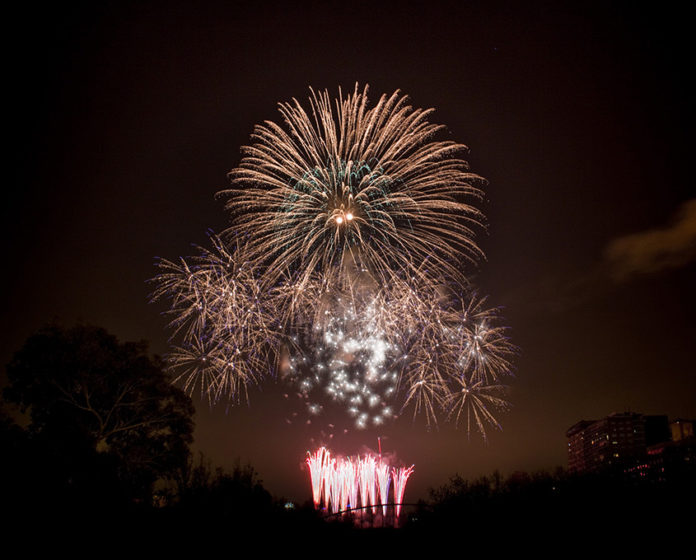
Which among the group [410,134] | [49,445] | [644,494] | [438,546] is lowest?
[438,546]

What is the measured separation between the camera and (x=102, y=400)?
92.7ft

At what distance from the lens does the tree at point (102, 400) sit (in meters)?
26.8

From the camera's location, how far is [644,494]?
11.7 metres

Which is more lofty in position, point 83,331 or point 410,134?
point 410,134

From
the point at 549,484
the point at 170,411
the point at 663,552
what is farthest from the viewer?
Answer: the point at 170,411

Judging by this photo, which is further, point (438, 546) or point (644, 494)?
point (438, 546)

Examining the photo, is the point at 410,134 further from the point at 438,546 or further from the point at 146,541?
the point at 146,541

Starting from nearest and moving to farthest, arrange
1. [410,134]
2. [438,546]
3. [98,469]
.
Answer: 1. [438,546]
2. [410,134]
3. [98,469]

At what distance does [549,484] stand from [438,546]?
4.10 m

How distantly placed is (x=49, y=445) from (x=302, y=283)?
1353 cm

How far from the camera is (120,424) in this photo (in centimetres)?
2852

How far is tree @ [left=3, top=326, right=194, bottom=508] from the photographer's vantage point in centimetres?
2678

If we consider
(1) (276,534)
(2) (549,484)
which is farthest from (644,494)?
(1) (276,534)

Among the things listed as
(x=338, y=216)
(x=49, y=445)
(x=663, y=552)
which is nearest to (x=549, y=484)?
(x=663, y=552)
